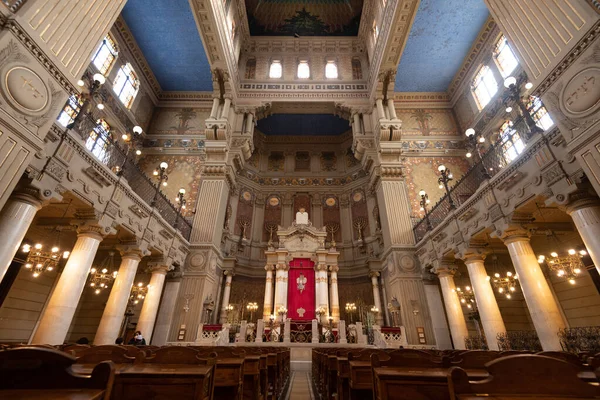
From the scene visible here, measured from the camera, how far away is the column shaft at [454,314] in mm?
10297

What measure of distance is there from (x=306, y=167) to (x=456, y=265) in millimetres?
14124

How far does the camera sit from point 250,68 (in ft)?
67.3

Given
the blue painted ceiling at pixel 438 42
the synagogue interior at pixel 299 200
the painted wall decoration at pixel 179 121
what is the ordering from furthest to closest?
1. the painted wall decoration at pixel 179 121
2. the blue painted ceiling at pixel 438 42
3. the synagogue interior at pixel 299 200

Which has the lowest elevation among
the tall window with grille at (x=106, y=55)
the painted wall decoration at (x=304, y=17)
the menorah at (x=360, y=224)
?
the menorah at (x=360, y=224)

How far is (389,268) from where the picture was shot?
47.6 feet

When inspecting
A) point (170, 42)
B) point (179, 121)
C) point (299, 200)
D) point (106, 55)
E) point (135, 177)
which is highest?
point (170, 42)

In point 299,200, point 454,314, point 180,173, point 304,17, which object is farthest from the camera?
point 299,200

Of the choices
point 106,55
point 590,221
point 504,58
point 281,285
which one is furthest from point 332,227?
point 106,55

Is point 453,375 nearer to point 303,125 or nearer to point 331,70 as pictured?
point 331,70

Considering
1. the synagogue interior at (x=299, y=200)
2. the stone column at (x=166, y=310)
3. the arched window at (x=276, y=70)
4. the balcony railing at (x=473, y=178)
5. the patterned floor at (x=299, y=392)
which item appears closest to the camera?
the synagogue interior at (x=299, y=200)

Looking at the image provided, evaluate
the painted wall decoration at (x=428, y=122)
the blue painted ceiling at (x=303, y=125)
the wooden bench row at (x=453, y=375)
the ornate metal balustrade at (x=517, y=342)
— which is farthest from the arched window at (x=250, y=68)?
the wooden bench row at (x=453, y=375)

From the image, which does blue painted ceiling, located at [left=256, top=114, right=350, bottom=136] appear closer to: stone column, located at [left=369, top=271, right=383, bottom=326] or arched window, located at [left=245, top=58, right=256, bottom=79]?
arched window, located at [left=245, top=58, right=256, bottom=79]

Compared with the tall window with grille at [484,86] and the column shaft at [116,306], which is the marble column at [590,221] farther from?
the column shaft at [116,306]

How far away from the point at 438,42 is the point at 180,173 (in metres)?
17.2
